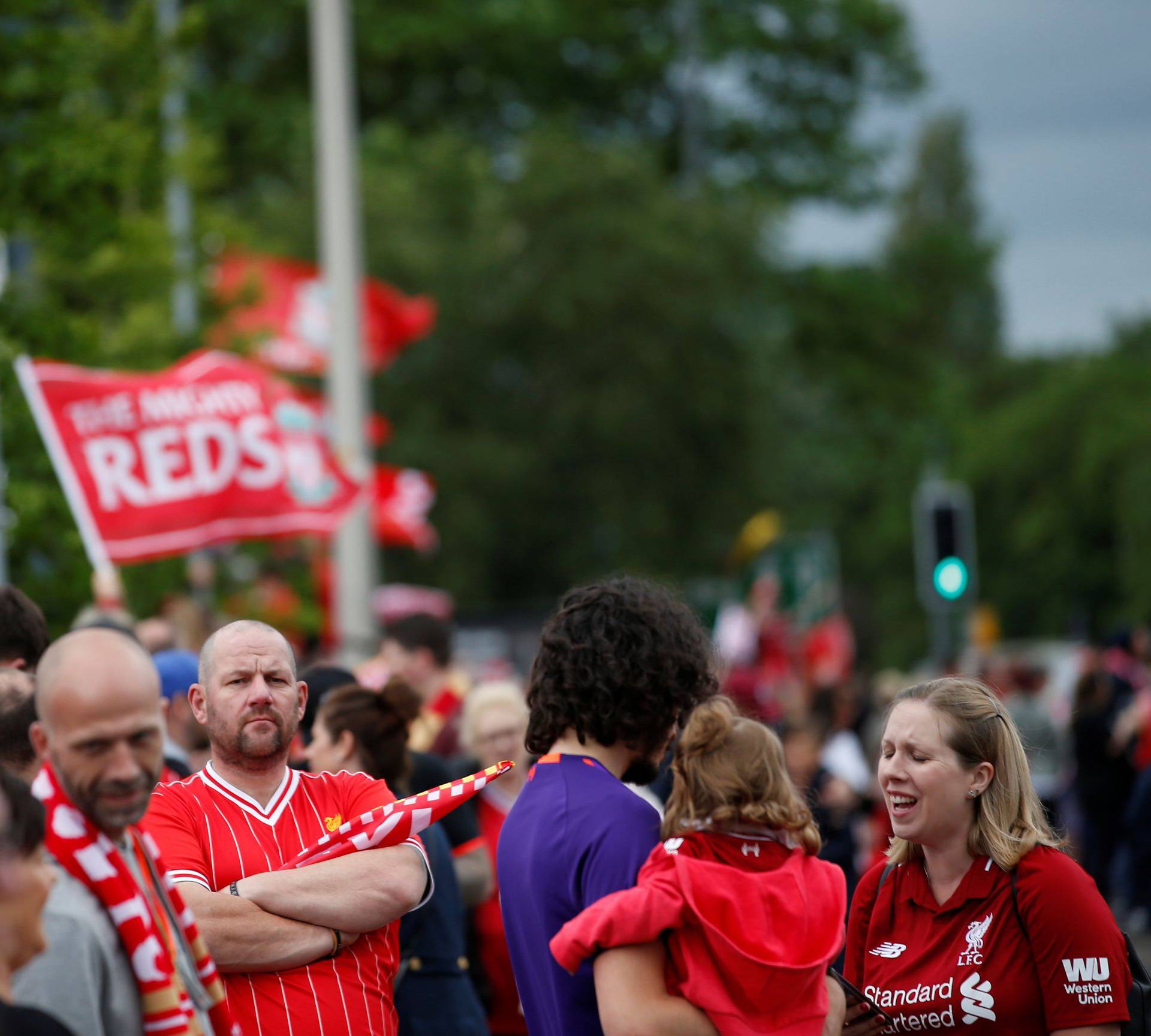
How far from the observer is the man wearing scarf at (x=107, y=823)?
272cm

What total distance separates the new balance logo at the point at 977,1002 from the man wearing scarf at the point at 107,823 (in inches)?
70.3

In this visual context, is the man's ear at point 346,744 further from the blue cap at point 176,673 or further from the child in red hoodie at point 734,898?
the child in red hoodie at point 734,898

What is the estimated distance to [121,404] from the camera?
8742mm

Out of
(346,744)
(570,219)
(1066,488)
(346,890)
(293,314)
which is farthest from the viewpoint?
(1066,488)

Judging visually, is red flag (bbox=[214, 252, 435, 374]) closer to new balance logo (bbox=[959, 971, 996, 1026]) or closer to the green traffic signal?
the green traffic signal

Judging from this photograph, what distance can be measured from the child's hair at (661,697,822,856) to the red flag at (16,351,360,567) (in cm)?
541

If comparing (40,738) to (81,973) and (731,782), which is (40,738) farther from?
(731,782)

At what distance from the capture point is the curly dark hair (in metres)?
3.60

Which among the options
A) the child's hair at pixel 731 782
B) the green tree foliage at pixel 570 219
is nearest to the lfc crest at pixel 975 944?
the child's hair at pixel 731 782

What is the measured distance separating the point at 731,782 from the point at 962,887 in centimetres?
81

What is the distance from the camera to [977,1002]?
12.5 ft

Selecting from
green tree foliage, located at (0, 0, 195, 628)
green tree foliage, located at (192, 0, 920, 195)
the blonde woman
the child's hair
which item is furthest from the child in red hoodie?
green tree foliage, located at (192, 0, 920, 195)

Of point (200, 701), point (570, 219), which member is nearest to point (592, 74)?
point (570, 219)

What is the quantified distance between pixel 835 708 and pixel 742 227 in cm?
1819
